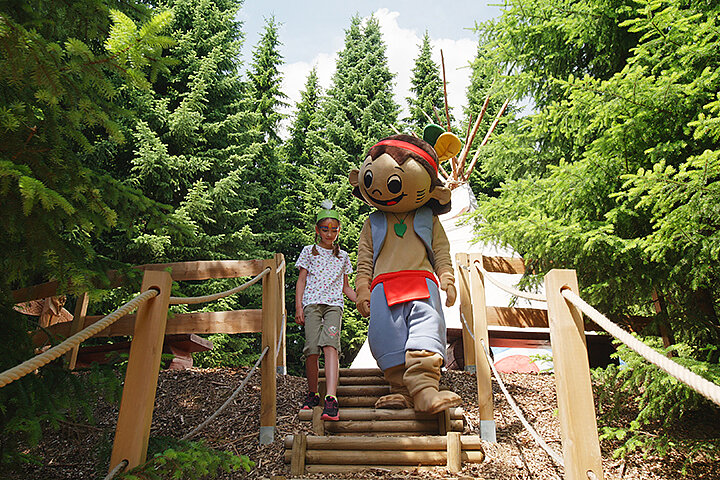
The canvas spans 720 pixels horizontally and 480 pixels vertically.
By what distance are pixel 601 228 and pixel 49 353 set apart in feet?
10.3

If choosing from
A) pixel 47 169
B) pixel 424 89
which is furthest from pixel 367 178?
pixel 424 89

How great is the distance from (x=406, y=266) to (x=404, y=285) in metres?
0.17

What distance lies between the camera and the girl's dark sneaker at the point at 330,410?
11.4ft

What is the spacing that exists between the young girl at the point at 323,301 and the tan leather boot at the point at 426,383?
2.03ft

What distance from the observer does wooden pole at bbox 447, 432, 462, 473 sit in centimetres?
293

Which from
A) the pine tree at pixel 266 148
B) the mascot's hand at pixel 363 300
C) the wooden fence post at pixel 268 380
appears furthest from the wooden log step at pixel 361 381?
the pine tree at pixel 266 148

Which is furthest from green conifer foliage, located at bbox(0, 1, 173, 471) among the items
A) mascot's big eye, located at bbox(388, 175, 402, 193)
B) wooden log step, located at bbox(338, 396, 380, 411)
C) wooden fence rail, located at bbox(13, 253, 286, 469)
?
wooden log step, located at bbox(338, 396, 380, 411)

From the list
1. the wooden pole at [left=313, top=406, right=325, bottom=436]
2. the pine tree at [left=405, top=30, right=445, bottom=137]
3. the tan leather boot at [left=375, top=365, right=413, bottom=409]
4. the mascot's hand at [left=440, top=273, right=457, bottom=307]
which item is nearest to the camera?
the wooden pole at [left=313, top=406, right=325, bottom=436]

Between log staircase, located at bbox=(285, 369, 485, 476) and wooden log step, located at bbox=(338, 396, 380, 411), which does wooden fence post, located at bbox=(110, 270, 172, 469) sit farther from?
wooden log step, located at bbox=(338, 396, 380, 411)

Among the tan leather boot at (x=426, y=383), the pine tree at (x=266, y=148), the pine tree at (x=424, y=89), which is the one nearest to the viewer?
the tan leather boot at (x=426, y=383)

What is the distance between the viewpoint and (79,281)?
1.86 meters

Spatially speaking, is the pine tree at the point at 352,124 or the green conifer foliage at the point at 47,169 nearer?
the green conifer foliage at the point at 47,169

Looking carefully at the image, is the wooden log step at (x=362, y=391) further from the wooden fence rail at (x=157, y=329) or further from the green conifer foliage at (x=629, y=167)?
the green conifer foliage at (x=629, y=167)

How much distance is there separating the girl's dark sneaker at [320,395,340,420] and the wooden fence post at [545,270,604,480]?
2.04m
